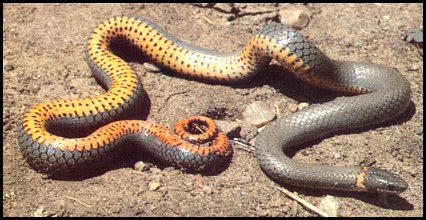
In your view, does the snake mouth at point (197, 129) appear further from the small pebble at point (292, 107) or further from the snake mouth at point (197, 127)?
the small pebble at point (292, 107)

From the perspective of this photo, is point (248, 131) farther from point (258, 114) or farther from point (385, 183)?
point (385, 183)

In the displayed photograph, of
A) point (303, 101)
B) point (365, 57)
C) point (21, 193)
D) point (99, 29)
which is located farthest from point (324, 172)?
point (99, 29)

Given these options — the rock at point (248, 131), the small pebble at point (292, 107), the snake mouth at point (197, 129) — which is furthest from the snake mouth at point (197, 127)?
the small pebble at point (292, 107)

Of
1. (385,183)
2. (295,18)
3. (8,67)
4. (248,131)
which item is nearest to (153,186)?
(248,131)

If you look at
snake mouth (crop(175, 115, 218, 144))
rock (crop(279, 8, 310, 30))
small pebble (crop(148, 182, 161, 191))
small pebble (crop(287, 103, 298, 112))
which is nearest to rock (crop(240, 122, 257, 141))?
snake mouth (crop(175, 115, 218, 144))

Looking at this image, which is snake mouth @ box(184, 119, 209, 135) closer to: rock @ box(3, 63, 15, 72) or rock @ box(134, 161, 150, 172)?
rock @ box(134, 161, 150, 172)

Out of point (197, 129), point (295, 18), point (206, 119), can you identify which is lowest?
point (197, 129)

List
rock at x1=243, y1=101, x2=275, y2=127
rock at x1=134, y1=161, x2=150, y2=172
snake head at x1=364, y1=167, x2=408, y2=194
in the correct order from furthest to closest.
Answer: rock at x1=243, y1=101, x2=275, y2=127, rock at x1=134, y1=161, x2=150, y2=172, snake head at x1=364, y1=167, x2=408, y2=194
